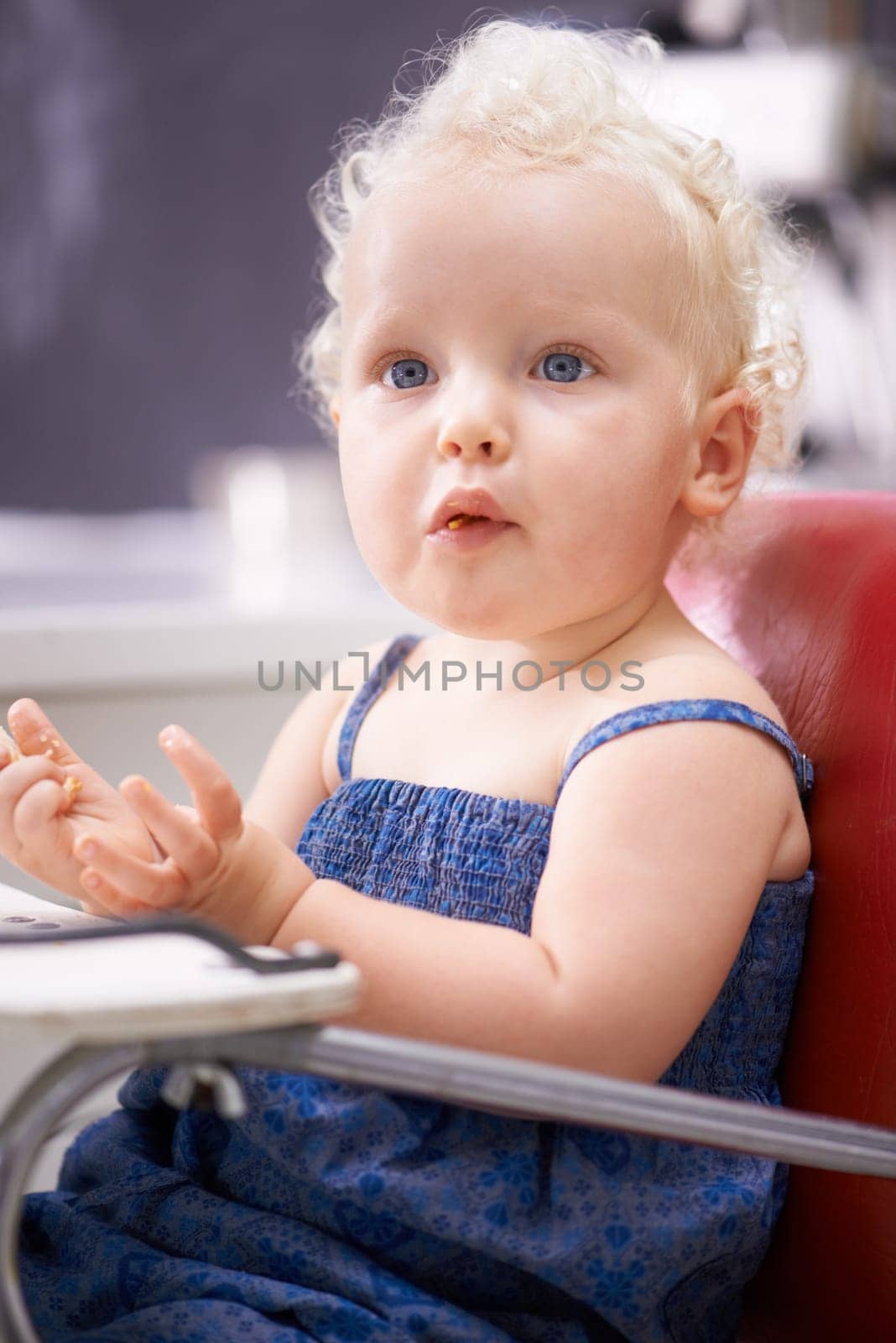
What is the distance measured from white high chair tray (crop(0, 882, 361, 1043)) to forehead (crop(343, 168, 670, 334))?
0.34m

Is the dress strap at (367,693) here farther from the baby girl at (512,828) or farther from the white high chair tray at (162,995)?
the white high chair tray at (162,995)

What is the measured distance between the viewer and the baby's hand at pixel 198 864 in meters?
0.53

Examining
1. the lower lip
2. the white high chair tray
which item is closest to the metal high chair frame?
the white high chair tray

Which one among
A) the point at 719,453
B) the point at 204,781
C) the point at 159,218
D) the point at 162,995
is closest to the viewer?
the point at 162,995

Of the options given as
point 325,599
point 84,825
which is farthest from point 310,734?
point 325,599

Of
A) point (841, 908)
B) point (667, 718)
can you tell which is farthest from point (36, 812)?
point (841, 908)

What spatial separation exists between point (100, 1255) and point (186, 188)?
4.58 ft

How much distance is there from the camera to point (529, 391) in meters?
0.68

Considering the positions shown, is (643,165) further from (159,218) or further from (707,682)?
(159,218)

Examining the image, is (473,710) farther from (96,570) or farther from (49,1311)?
(96,570)

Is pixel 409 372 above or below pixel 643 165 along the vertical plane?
below

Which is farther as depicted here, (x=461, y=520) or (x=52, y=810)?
(x=461, y=520)

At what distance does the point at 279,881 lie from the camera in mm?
581

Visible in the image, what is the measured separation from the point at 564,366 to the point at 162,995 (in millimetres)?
380
